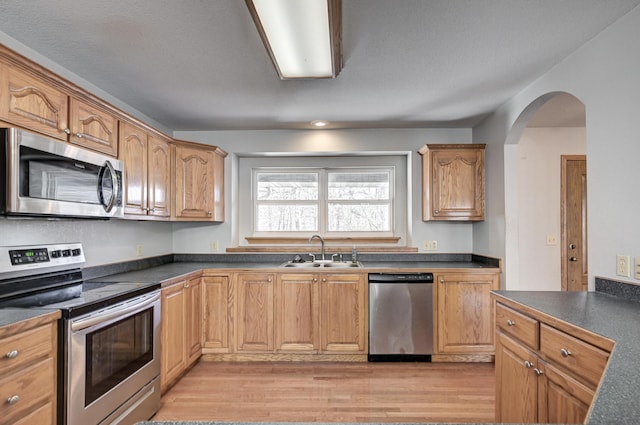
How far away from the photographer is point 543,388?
155 cm

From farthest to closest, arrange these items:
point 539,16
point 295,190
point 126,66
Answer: point 295,190 → point 126,66 → point 539,16

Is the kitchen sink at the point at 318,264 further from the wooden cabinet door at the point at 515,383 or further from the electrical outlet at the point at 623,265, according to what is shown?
the electrical outlet at the point at 623,265

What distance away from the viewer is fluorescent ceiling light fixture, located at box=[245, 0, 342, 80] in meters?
1.44

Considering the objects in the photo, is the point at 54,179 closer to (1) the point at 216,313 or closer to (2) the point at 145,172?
(2) the point at 145,172

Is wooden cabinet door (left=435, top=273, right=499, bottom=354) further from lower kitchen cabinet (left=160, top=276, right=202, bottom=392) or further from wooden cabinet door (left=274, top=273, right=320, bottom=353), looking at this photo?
lower kitchen cabinet (left=160, top=276, right=202, bottom=392)

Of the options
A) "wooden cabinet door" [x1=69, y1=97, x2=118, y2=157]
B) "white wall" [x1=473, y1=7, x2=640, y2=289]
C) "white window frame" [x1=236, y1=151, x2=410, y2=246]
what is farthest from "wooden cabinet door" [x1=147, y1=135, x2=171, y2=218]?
"white wall" [x1=473, y1=7, x2=640, y2=289]

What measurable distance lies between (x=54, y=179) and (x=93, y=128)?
0.53 m

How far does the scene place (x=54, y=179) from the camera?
1.89m

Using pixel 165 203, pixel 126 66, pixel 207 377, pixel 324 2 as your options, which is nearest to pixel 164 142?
pixel 165 203

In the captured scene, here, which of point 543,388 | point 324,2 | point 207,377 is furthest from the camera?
point 207,377

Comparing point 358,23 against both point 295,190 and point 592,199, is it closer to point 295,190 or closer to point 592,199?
point 592,199

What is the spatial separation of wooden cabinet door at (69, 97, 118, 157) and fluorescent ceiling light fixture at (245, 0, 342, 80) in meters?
1.24

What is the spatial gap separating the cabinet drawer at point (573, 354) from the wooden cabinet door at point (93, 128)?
268cm

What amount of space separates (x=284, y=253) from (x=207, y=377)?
1455mm
